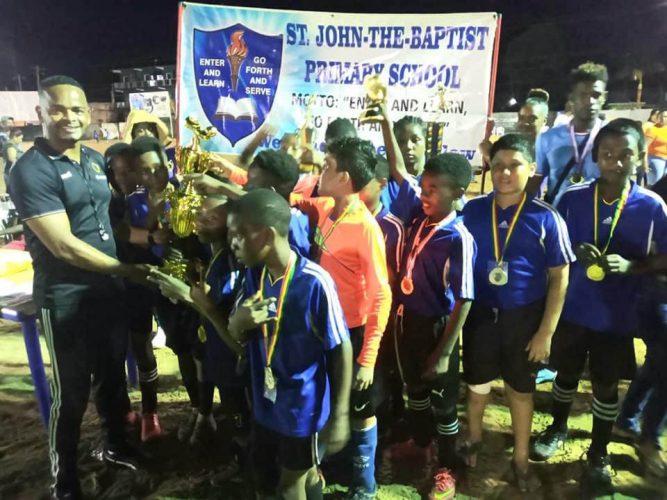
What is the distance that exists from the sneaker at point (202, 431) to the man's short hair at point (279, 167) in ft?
5.13

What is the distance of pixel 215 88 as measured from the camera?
14.3 feet

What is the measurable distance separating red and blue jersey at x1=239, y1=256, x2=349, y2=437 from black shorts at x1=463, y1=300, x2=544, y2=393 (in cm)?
103

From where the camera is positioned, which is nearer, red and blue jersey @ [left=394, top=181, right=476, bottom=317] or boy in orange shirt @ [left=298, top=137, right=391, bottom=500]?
boy in orange shirt @ [left=298, top=137, right=391, bottom=500]

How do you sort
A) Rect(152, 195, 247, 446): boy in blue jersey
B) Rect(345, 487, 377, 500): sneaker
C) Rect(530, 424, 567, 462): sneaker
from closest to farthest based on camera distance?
Rect(152, 195, 247, 446): boy in blue jersey, Rect(345, 487, 377, 500): sneaker, Rect(530, 424, 567, 462): sneaker

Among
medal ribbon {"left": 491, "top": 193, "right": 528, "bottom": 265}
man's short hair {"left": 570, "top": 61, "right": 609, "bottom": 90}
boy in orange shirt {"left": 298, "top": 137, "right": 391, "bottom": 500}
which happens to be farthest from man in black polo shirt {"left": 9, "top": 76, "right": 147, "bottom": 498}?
man's short hair {"left": 570, "top": 61, "right": 609, "bottom": 90}

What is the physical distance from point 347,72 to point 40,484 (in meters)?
Result: 3.89

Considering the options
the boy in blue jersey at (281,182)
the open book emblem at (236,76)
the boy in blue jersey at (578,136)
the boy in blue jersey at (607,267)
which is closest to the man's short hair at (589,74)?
the boy in blue jersey at (578,136)

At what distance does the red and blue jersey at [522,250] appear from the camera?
2334 mm

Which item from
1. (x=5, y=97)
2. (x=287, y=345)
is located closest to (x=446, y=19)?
(x=287, y=345)

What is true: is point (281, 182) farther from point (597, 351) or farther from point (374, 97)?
point (597, 351)

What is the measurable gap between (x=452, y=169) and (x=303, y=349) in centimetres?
119

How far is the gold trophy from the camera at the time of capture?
A: 7.17 ft

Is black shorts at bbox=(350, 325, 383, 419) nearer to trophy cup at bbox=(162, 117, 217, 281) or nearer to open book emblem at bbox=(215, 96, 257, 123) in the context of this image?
trophy cup at bbox=(162, 117, 217, 281)

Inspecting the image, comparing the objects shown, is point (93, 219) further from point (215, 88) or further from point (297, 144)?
point (215, 88)
